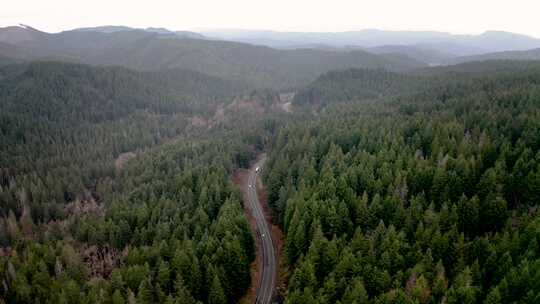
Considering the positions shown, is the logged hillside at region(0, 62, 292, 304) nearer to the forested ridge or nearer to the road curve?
the forested ridge

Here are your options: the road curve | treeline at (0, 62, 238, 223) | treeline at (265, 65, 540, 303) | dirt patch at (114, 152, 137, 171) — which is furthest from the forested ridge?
dirt patch at (114, 152, 137, 171)

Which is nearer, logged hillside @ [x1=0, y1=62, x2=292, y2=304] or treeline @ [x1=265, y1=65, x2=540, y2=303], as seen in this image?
treeline @ [x1=265, y1=65, x2=540, y2=303]

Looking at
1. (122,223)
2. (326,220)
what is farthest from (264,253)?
(122,223)

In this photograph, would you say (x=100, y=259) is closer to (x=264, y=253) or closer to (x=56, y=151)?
(x=264, y=253)

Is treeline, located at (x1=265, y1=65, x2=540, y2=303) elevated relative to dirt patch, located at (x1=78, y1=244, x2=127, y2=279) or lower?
elevated

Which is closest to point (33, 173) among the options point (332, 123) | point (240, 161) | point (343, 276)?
point (240, 161)

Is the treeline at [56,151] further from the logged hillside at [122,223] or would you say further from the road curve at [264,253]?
the road curve at [264,253]

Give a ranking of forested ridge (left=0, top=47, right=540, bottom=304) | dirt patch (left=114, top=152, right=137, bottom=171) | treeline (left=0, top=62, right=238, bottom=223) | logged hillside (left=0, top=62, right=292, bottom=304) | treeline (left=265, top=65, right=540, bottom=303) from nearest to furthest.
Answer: treeline (left=265, top=65, right=540, bottom=303) < forested ridge (left=0, top=47, right=540, bottom=304) < logged hillside (left=0, top=62, right=292, bottom=304) < treeline (left=0, top=62, right=238, bottom=223) < dirt patch (left=114, top=152, right=137, bottom=171)
